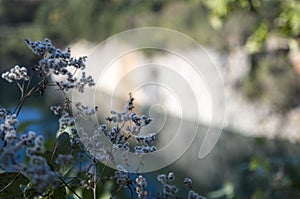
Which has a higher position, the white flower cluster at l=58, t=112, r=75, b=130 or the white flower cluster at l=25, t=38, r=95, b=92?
the white flower cluster at l=25, t=38, r=95, b=92

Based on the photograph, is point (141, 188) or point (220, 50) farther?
point (220, 50)

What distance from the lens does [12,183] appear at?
47 centimetres

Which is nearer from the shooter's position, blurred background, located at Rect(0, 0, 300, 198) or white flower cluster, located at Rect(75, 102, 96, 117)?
white flower cluster, located at Rect(75, 102, 96, 117)

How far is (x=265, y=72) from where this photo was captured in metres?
7.91

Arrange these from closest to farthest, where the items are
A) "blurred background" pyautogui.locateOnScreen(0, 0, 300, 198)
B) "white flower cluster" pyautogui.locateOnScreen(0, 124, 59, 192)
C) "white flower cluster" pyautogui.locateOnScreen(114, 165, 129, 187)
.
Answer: "white flower cluster" pyautogui.locateOnScreen(0, 124, 59, 192)
"white flower cluster" pyautogui.locateOnScreen(114, 165, 129, 187)
"blurred background" pyautogui.locateOnScreen(0, 0, 300, 198)

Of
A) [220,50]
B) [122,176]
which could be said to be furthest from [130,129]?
[220,50]

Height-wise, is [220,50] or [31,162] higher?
[220,50]

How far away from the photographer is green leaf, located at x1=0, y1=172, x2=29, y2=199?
0.46 m

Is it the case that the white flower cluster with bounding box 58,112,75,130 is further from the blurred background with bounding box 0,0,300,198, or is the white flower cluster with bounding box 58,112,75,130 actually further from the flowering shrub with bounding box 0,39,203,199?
the blurred background with bounding box 0,0,300,198

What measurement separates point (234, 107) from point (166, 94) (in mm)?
1399

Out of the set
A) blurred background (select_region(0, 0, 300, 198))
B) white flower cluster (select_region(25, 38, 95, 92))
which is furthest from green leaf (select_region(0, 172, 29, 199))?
blurred background (select_region(0, 0, 300, 198))

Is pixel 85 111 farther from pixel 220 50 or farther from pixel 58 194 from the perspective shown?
pixel 220 50

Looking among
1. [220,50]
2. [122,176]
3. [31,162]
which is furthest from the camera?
[220,50]

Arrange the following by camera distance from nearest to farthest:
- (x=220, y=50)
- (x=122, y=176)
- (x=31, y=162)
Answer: (x=31, y=162)
(x=122, y=176)
(x=220, y=50)
